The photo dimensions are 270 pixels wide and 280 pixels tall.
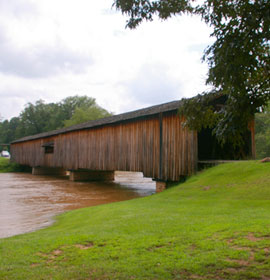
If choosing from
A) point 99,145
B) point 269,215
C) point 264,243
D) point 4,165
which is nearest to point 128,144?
point 99,145

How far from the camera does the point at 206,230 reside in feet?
14.3

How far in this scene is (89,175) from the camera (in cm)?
2280

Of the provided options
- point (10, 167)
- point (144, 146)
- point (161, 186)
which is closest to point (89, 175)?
point (144, 146)

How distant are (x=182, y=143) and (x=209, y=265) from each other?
28.7 ft

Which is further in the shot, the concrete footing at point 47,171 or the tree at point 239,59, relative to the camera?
the concrete footing at point 47,171

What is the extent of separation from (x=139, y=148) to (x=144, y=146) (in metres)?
0.42

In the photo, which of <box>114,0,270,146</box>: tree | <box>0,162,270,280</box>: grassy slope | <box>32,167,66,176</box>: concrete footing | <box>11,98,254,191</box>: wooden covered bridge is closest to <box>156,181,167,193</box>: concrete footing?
<box>11,98,254,191</box>: wooden covered bridge

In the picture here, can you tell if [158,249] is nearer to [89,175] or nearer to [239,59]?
[239,59]

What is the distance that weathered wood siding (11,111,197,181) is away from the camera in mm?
11836

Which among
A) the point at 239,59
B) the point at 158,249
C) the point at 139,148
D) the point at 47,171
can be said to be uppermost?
the point at 239,59

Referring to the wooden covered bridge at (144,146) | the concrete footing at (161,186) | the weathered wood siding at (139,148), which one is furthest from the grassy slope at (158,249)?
the concrete footing at (161,186)

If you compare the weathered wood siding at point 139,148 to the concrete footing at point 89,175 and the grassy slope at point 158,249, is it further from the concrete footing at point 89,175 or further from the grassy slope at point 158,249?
the grassy slope at point 158,249

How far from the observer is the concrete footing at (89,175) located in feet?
73.1

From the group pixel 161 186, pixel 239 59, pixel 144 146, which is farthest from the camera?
pixel 144 146
